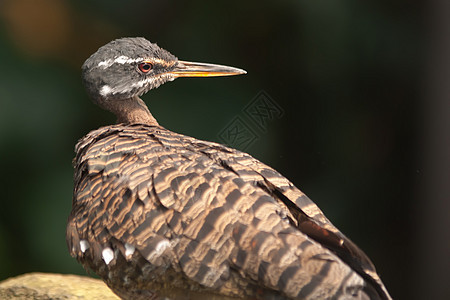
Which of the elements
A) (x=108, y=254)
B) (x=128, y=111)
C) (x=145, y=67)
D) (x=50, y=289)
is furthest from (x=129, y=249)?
(x=50, y=289)

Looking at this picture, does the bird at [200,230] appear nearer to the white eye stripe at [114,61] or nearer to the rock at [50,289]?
the white eye stripe at [114,61]

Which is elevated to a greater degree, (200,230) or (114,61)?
(114,61)

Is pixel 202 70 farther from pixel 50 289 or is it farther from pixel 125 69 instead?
pixel 50 289

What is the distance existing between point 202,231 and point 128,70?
1440 mm

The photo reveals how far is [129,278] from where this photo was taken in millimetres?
3342

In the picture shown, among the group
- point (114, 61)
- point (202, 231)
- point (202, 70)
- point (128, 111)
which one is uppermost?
point (114, 61)

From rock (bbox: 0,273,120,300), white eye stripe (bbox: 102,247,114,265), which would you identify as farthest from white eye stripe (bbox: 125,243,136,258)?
rock (bbox: 0,273,120,300)

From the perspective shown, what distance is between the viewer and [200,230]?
3143mm

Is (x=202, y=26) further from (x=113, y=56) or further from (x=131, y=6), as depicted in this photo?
(x=113, y=56)

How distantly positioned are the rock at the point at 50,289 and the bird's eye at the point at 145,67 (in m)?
1.58

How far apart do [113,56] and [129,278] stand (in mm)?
1452

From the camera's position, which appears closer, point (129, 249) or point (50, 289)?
point (129, 249)

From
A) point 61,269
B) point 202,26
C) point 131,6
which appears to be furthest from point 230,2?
point 61,269

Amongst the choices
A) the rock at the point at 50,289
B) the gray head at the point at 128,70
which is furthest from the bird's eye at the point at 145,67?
the rock at the point at 50,289
